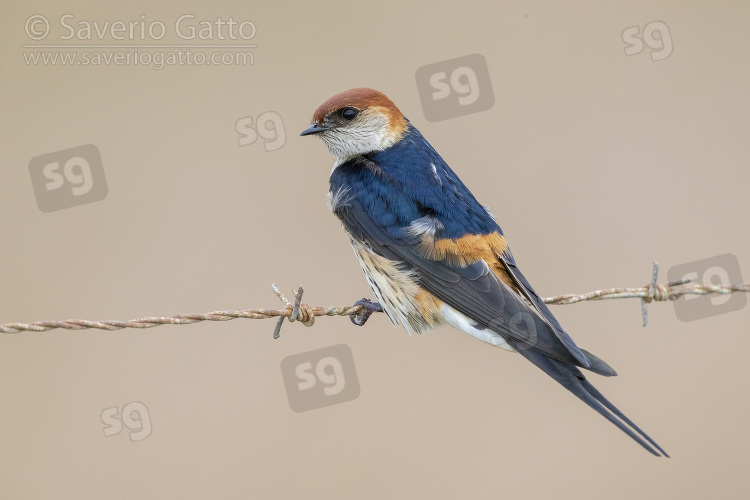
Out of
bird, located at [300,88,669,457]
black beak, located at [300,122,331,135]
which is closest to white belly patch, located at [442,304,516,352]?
bird, located at [300,88,669,457]

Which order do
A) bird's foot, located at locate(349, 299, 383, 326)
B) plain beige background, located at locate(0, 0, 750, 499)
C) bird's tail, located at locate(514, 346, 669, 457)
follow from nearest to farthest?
bird's tail, located at locate(514, 346, 669, 457), bird's foot, located at locate(349, 299, 383, 326), plain beige background, located at locate(0, 0, 750, 499)

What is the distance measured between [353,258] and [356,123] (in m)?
1.46

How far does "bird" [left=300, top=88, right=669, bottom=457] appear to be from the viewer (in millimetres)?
2305

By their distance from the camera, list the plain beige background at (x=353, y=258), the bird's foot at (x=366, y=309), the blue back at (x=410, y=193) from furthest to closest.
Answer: the plain beige background at (x=353, y=258)
the bird's foot at (x=366, y=309)
the blue back at (x=410, y=193)

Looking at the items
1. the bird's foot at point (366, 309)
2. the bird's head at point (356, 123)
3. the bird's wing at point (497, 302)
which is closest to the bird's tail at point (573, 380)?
the bird's wing at point (497, 302)

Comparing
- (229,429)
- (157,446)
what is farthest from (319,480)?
(157,446)

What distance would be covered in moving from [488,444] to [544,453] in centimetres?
25

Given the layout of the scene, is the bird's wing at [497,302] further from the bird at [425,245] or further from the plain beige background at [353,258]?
the plain beige background at [353,258]

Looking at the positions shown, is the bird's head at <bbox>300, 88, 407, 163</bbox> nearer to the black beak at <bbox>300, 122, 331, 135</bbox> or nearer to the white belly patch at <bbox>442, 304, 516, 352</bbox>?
the black beak at <bbox>300, 122, 331, 135</bbox>

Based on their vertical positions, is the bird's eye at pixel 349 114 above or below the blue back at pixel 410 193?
above

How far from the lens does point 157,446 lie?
146 inches

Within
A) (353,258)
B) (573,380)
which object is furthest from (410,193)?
(353,258)

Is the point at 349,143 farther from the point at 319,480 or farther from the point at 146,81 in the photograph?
the point at 146,81

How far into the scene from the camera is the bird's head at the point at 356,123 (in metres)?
2.79
